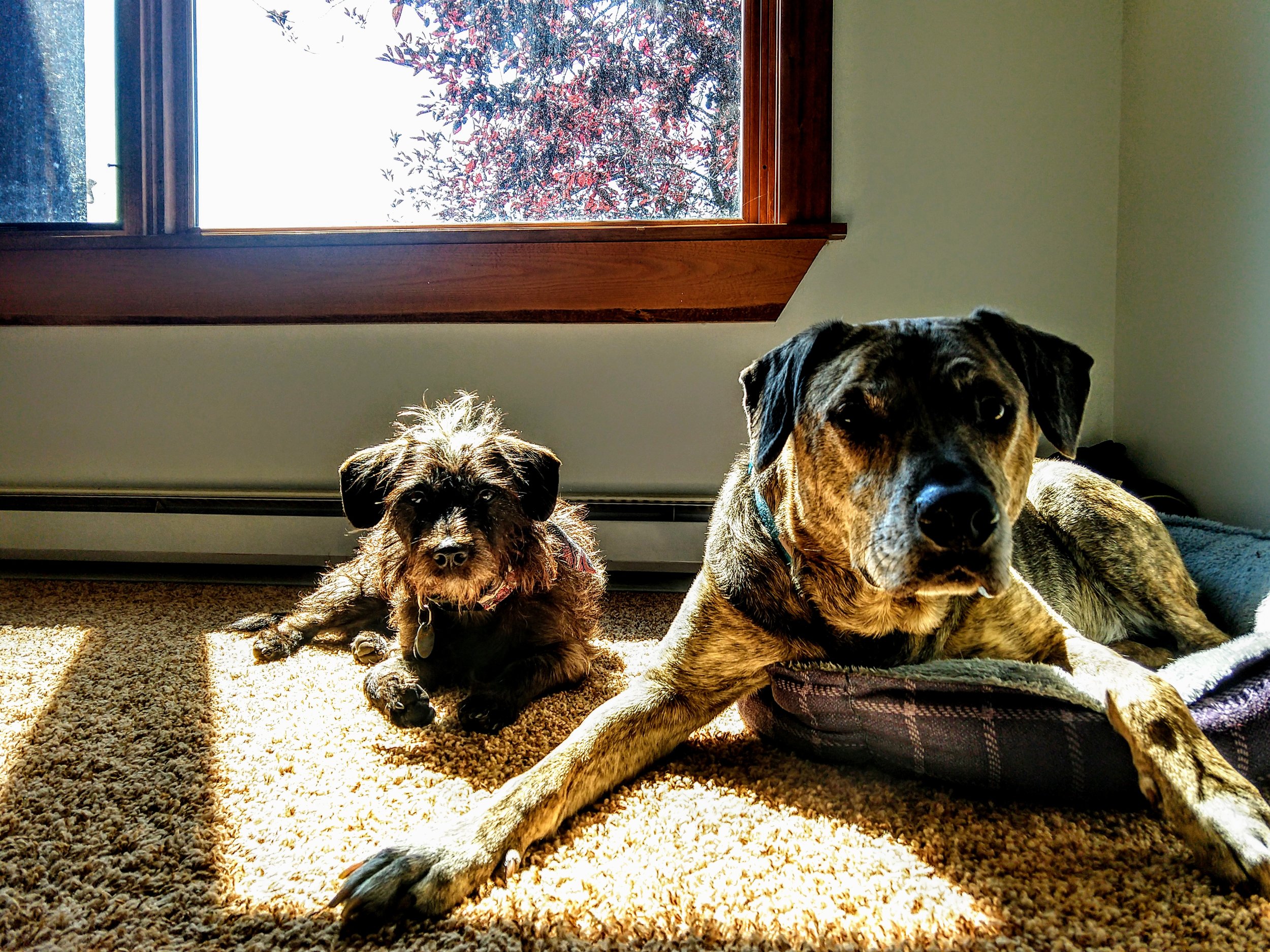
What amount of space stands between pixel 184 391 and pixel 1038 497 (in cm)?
288

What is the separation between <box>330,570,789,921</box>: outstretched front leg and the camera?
88 cm

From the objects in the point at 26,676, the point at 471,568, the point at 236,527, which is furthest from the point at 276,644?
the point at 236,527

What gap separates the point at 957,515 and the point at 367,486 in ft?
4.19

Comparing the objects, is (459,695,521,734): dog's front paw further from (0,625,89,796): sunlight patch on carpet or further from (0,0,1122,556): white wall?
(0,0,1122,556): white wall

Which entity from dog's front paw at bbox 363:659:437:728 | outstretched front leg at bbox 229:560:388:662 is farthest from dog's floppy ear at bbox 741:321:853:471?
outstretched front leg at bbox 229:560:388:662

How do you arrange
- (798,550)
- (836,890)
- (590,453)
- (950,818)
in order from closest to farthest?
(836,890) < (950,818) < (798,550) < (590,453)

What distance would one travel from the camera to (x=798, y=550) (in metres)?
1.23

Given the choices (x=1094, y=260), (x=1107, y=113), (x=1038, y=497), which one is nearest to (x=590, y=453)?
(x=1038, y=497)

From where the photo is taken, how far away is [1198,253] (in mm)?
2086

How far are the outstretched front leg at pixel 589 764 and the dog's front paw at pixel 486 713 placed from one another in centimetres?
27

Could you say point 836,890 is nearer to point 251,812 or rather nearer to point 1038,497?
point 251,812

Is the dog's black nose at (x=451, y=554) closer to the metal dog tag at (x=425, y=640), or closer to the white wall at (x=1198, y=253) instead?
the metal dog tag at (x=425, y=640)

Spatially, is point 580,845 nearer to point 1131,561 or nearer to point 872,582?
point 872,582

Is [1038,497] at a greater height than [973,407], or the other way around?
[973,407]
